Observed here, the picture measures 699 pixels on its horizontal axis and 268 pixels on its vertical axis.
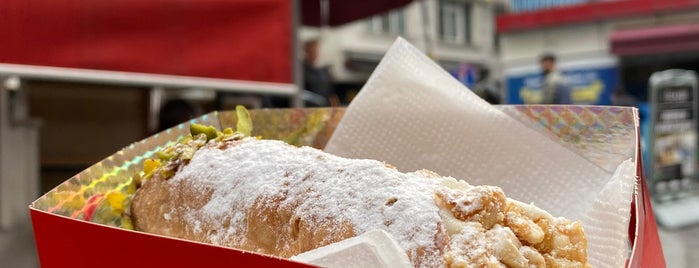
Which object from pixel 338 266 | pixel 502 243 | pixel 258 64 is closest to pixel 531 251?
pixel 502 243

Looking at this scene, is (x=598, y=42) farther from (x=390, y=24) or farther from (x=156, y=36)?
(x=156, y=36)

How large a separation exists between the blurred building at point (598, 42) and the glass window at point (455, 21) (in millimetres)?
6689

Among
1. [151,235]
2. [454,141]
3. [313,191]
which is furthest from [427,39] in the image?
[151,235]

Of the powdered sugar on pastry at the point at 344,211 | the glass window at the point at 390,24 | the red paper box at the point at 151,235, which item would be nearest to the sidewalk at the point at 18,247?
the red paper box at the point at 151,235

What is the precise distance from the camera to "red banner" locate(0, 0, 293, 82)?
2.16 metres

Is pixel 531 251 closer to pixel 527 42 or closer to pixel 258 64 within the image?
pixel 258 64

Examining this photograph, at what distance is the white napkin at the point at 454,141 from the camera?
1361mm

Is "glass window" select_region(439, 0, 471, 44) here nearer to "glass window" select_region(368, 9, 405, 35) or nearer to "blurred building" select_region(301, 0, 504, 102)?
"blurred building" select_region(301, 0, 504, 102)

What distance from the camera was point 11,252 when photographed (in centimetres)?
297

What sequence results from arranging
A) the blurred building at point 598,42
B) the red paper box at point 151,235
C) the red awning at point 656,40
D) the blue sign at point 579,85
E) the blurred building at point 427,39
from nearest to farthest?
the red paper box at point 151,235 < the red awning at point 656,40 < the blurred building at point 598,42 < the blue sign at point 579,85 < the blurred building at point 427,39

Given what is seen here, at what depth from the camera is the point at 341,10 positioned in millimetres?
5242

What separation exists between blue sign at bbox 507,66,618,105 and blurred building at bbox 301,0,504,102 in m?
1.42

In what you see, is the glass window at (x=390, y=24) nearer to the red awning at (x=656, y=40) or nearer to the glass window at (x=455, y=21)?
the glass window at (x=455, y=21)

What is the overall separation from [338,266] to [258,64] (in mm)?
2237
